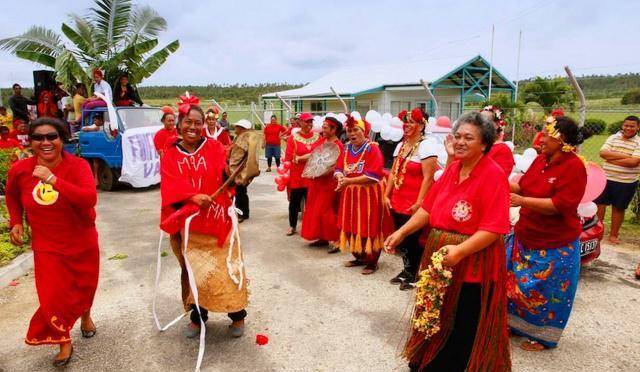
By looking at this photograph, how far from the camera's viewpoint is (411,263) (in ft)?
15.2

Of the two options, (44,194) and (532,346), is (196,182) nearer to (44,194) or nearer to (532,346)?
(44,194)

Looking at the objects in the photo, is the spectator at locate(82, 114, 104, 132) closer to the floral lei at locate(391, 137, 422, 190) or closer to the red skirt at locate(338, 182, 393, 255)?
the red skirt at locate(338, 182, 393, 255)

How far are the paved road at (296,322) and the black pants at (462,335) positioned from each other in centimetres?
56

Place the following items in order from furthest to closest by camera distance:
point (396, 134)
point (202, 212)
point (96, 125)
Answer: point (96, 125) → point (396, 134) → point (202, 212)

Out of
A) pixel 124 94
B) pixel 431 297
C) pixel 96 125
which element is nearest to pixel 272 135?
Answer: pixel 124 94

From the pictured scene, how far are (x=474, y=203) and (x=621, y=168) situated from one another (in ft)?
16.0

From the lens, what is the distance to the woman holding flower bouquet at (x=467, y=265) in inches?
92.6

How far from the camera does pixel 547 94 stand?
826 inches

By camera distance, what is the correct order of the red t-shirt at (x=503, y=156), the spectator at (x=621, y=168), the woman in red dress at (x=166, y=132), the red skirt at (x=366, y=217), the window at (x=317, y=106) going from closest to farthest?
the red t-shirt at (x=503, y=156) < the red skirt at (x=366, y=217) < the spectator at (x=621, y=168) < the woman in red dress at (x=166, y=132) < the window at (x=317, y=106)

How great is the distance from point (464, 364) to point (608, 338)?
5.91ft

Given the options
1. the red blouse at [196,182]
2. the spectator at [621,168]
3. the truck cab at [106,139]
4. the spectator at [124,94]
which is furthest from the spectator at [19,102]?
the spectator at [621,168]

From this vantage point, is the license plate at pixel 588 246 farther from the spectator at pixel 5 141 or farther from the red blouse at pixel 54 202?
the spectator at pixel 5 141

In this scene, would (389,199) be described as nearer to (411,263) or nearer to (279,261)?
(411,263)

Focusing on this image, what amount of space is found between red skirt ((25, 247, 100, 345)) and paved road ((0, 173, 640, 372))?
0.92ft
